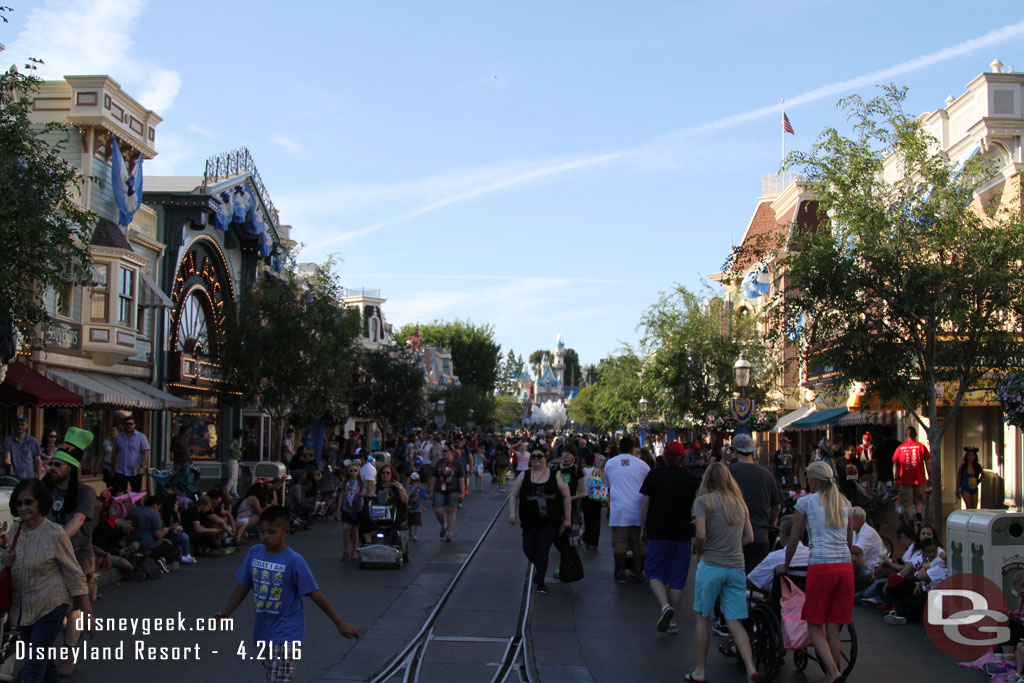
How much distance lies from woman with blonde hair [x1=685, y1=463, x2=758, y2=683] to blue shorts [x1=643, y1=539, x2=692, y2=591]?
1764 mm

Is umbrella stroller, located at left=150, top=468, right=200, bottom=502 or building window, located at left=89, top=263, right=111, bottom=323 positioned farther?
building window, located at left=89, top=263, right=111, bottom=323

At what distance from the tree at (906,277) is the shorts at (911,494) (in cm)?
40

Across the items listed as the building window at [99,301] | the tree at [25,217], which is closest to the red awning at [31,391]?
the building window at [99,301]

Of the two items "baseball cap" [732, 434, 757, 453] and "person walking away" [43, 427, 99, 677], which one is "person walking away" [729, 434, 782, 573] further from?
"person walking away" [43, 427, 99, 677]

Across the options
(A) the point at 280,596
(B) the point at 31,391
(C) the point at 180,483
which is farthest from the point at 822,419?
(A) the point at 280,596

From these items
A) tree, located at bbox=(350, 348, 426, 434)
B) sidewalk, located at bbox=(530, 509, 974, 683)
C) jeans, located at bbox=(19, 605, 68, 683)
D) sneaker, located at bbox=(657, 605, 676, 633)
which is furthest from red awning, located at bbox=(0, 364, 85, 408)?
tree, located at bbox=(350, 348, 426, 434)

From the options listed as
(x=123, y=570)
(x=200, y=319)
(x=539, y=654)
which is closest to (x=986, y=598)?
(x=539, y=654)

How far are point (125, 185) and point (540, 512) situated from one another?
17.5 m

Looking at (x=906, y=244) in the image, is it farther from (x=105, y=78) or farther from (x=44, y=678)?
(x=105, y=78)

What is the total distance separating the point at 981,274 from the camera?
49.9ft

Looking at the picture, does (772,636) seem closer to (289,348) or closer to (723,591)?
(723,591)

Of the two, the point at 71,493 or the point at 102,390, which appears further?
the point at 102,390

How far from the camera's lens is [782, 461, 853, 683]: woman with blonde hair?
7.06 meters

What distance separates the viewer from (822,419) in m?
30.5
